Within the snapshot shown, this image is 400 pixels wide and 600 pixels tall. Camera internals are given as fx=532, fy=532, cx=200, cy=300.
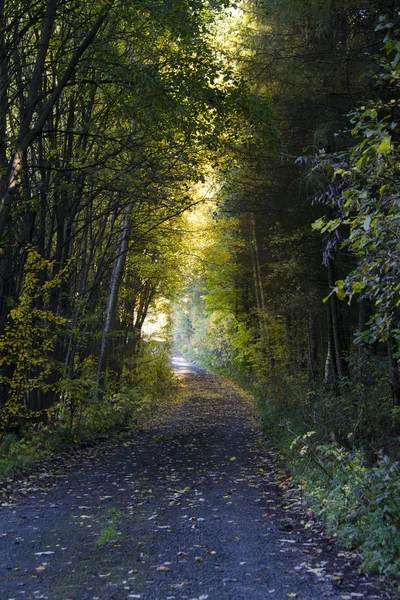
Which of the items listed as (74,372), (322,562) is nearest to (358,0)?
(322,562)

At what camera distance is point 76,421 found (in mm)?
12617

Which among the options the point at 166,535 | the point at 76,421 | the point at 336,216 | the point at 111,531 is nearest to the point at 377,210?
the point at 166,535

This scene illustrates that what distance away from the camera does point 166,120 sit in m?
8.95

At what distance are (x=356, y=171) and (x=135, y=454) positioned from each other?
314 inches


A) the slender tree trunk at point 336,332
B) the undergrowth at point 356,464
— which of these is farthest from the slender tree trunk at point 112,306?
the slender tree trunk at point 336,332

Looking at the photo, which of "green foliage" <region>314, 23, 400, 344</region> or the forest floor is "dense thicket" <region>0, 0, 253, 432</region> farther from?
"green foliage" <region>314, 23, 400, 344</region>

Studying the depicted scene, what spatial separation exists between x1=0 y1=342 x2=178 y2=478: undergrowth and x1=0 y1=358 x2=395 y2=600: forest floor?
43 centimetres

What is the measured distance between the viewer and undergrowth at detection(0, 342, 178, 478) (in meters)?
9.22

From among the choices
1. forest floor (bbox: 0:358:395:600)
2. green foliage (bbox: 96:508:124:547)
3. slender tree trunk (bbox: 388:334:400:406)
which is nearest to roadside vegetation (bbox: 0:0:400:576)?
slender tree trunk (bbox: 388:334:400:406)

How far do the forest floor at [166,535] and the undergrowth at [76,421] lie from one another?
16.9 inches

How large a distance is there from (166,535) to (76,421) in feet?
24.3

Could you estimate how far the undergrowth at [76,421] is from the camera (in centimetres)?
922

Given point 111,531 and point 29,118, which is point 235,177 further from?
point 111,531

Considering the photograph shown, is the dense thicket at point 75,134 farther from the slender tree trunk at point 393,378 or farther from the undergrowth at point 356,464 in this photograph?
the undergrowth at point 356,464
